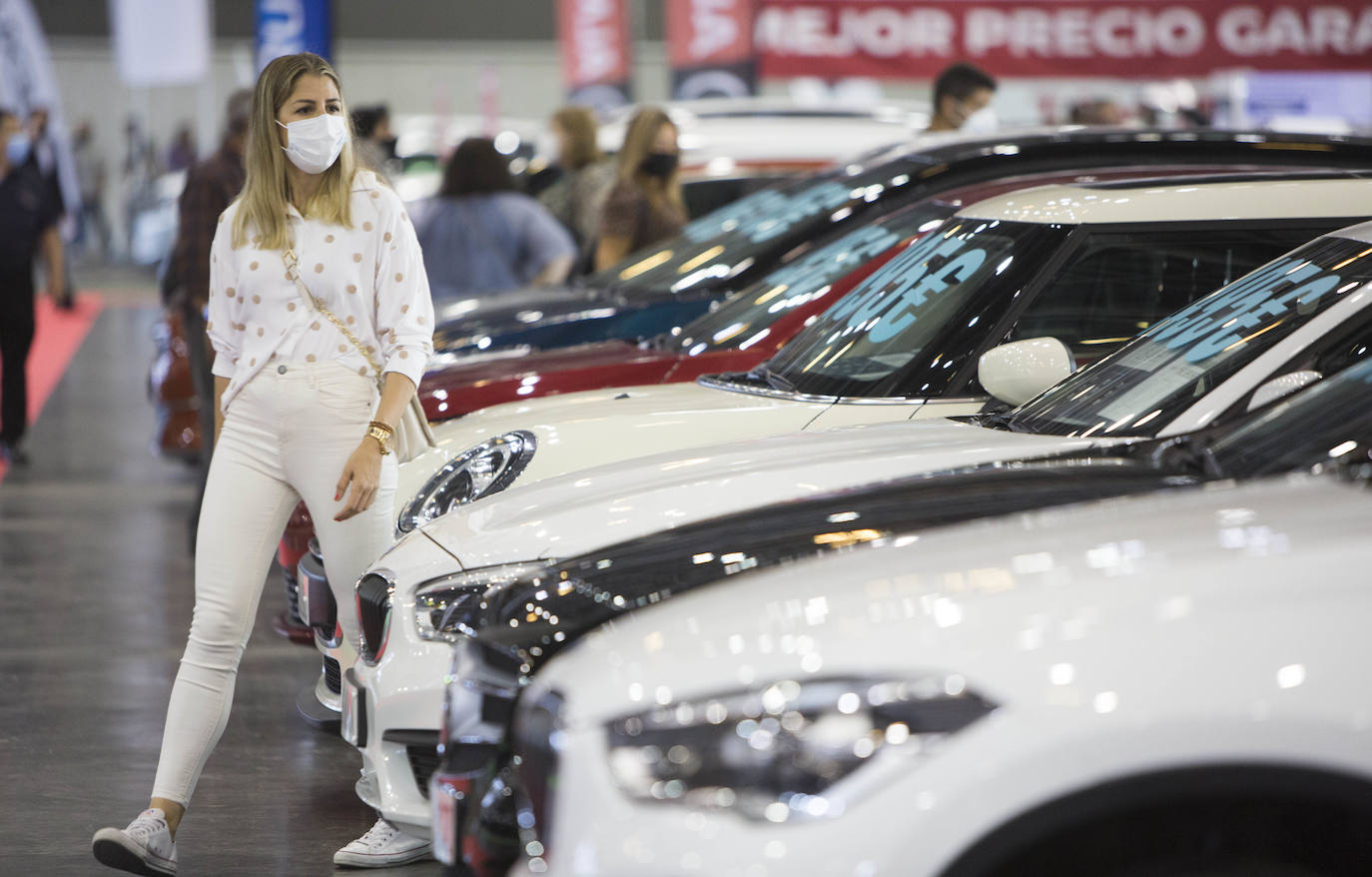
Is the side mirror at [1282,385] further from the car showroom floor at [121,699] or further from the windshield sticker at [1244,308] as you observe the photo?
the car showroom floor at [121,699]

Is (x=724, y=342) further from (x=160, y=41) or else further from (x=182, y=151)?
(x=182, y=151)

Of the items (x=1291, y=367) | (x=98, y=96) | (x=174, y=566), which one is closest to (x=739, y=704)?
(x=1291, y=367)

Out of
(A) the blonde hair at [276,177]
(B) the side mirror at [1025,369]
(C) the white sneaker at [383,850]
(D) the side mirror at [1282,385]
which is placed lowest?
(C) the white sneaker at [383,850]

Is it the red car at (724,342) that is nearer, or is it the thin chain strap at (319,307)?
the thin chain strap at (319,307)

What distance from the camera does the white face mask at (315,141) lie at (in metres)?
3.99

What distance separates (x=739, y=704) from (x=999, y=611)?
354 millimetres

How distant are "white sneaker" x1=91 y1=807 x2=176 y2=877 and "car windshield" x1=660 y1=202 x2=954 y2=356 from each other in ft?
8.46

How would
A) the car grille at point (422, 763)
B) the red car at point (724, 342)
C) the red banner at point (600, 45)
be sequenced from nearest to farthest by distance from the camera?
the car grille at point (422, 763)
the red car at point (724, 342)
the red banner at point (600, 45)

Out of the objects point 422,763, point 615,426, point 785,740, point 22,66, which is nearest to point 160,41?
point 22,66

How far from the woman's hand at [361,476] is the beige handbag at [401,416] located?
0.51 feet

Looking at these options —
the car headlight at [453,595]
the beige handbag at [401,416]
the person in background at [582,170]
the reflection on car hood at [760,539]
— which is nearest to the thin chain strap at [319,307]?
the beige handbag at [401,416]

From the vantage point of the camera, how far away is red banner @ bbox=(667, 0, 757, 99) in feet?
48.0

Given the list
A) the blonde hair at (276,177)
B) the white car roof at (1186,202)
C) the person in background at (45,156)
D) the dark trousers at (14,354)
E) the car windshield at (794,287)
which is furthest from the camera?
the person in background at (45,156)

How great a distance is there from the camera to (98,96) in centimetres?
3394
